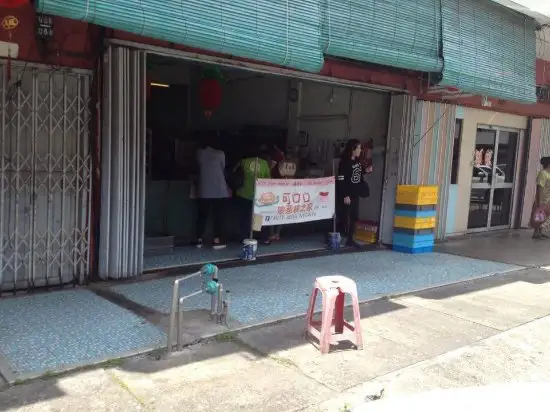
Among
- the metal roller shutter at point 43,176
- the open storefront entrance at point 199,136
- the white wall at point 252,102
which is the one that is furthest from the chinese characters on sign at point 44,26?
the white wall at point 252,102

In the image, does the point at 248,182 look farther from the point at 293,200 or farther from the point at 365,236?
the point at 365,236

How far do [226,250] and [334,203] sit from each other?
6.49 feet

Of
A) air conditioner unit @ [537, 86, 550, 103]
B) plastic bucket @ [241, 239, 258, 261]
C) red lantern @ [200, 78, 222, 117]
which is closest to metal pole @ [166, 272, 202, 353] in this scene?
plastic bucket @ [241, 239, 258, 261]

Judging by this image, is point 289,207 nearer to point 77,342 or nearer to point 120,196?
point 120,196

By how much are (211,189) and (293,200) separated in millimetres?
1264

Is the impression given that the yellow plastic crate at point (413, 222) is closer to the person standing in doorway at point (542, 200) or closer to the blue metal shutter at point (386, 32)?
the blue metal shutter at point (386, 32)

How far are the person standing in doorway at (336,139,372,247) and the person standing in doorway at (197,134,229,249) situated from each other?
A: 200cm

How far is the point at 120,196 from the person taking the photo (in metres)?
5.96

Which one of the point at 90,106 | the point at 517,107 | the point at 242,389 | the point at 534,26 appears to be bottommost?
the point at 242,389

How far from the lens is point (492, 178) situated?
11477 mm

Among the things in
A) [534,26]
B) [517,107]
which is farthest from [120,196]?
[517,107]

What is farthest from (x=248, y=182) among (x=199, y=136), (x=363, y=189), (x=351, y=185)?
(x=199, y=136)

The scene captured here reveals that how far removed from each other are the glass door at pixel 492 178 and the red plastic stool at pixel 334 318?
7227 millimetres

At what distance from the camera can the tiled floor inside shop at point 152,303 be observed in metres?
4.12
